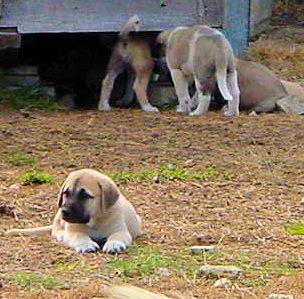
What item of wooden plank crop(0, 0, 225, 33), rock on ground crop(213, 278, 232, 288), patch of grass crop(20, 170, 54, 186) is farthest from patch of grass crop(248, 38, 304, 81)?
rock on ground crop(213, 278, 232, 288)

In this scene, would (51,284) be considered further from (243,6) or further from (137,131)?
(243,6)

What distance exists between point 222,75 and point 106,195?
17.4 feet

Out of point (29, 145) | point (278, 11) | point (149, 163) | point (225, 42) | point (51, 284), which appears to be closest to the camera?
point (51, 284)

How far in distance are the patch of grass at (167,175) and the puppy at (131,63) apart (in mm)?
3427

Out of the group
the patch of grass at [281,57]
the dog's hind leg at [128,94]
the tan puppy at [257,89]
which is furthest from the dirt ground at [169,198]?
the patch of grass at [281,57]

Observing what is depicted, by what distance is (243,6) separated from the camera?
1340cm

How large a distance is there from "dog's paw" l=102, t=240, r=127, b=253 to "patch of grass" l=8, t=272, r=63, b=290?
57cm

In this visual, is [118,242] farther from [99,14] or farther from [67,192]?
[99,14]

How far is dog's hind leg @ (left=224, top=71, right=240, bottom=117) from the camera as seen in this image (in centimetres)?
1213

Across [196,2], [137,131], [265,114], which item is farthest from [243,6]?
[137,131]

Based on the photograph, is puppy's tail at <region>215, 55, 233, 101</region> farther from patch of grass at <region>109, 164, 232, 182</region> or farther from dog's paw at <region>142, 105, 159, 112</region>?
patch of grass at <region>109, 164, 232, 182</region>

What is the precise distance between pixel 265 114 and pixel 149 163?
3098 millimetres

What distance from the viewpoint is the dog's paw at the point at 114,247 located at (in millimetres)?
6691

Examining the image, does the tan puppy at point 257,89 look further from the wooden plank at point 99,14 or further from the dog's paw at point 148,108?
the wooden plank at point 99,14
